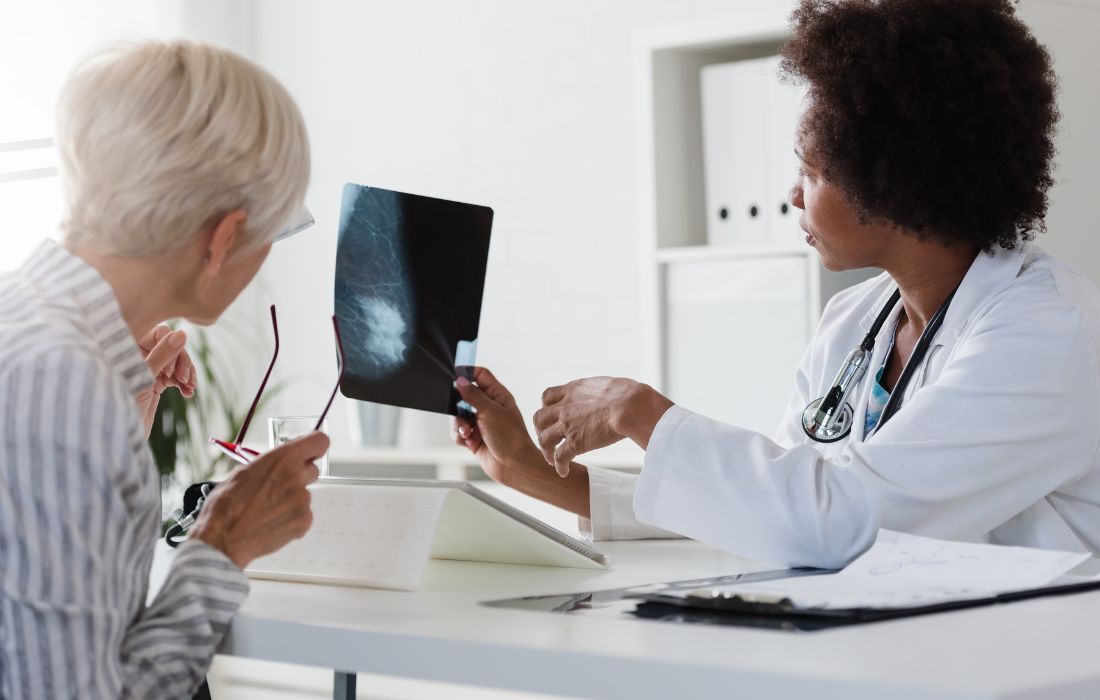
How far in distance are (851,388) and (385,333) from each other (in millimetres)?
594

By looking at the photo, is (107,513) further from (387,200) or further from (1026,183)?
(1026,183)

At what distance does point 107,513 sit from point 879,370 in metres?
1.03

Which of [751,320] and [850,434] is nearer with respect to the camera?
[850,434]

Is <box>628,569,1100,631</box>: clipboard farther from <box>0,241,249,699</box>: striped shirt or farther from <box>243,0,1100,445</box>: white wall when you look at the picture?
<box>243,0,1100,445</box>: white wall

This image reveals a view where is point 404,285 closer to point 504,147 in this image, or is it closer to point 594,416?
point 594,416

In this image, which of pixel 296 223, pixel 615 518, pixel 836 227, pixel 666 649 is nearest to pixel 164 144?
pixel 296 223

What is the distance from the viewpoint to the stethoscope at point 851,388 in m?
1.55

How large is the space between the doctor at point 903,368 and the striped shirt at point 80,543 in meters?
0.52

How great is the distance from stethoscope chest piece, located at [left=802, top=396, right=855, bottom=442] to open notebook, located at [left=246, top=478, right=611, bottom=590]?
1.40 feet

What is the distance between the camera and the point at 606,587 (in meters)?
1.19

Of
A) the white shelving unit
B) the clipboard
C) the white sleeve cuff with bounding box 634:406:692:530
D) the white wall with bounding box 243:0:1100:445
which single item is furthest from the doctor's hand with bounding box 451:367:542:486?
the white wall with bounding box 243:0:1100:445

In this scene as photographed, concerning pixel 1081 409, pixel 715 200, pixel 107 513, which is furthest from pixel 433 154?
pixel 107 513

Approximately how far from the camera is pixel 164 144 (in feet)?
3.47

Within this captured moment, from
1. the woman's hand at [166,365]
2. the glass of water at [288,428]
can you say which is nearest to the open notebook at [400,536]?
the glass of water at [288,428]
